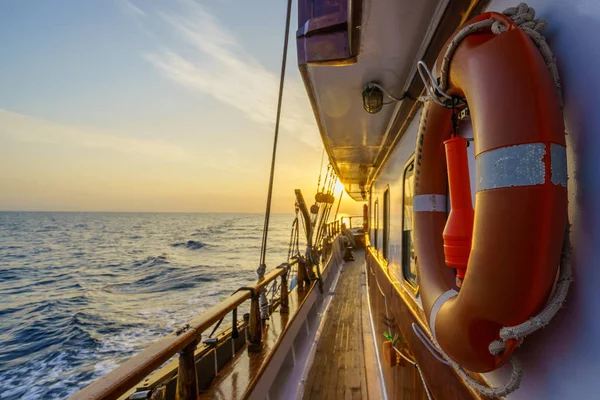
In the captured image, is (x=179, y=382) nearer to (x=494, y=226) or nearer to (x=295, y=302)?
(x=494, y=226)

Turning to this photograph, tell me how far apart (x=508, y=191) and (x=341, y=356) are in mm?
3691

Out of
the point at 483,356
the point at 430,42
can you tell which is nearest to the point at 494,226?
the point at 483,356

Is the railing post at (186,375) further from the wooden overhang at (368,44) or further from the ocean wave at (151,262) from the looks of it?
the ocean wave at (151,262)

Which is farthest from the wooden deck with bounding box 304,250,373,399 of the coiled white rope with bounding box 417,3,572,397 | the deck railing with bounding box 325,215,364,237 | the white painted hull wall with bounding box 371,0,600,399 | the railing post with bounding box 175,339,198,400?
the deck railing with bounding box 325,215,364,237

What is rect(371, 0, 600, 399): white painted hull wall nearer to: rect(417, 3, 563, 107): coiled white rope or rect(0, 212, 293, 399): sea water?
rect(417, 3, 563, 107): coiled white rope

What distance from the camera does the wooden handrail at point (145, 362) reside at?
3.74 feet

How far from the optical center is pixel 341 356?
3.92m

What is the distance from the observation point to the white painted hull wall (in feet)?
2.49

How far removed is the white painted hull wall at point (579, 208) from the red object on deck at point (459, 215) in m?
0.25

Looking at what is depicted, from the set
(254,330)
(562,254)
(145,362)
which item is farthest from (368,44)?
(254,330)

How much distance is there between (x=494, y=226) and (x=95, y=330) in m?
10.2

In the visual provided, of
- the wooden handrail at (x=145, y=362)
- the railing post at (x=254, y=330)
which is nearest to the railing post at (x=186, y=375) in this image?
the wooden handrail at (x=145, y=362)

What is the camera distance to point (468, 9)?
1.40 metres

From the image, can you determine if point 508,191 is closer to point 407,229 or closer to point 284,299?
point 407,229
